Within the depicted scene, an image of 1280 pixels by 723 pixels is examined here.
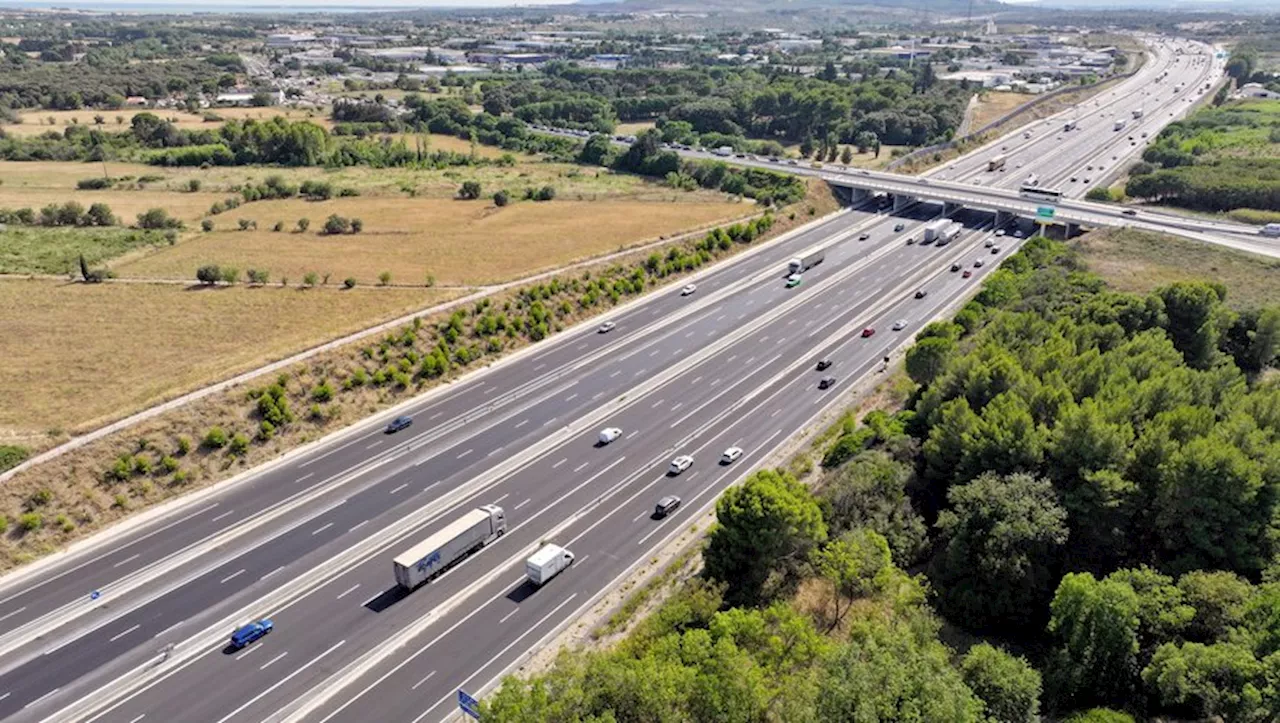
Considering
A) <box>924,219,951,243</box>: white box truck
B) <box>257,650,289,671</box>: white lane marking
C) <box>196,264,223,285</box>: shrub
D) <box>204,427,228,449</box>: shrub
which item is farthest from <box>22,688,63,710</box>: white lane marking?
<box>924,219,951,243</box>: white box truck

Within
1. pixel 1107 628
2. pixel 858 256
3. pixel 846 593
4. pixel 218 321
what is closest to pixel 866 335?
pixel 858 256

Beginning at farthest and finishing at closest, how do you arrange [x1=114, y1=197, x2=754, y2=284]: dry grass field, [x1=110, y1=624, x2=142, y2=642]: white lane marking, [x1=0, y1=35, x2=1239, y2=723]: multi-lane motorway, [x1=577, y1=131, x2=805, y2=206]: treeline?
[x1=577, y1=131, x2=805, y2=206]: treeline, [x1=114, y1=197, x2=754, y2=284]: dry grass field, [x1=110, y1=624, x2=142, y2=642]: white lane marking, [x1=0, y1=35, x2=1239, y2=723]: multi-lane motorway

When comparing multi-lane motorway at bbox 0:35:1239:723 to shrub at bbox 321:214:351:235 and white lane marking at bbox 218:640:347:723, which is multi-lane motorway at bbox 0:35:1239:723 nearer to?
white lane marking at bbox 218:640:347:723

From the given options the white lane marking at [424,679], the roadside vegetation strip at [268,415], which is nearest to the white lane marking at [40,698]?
the roadside vegetation strip at [268,415]

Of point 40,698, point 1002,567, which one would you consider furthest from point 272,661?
point 1002,567

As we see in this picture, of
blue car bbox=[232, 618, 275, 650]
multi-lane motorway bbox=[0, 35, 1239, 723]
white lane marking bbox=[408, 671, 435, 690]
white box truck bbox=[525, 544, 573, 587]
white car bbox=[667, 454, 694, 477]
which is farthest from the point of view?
white car bbox=[667, 454, 694, 477]

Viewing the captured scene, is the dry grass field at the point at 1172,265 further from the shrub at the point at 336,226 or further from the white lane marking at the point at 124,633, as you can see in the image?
the shrub at the point at 336,226
